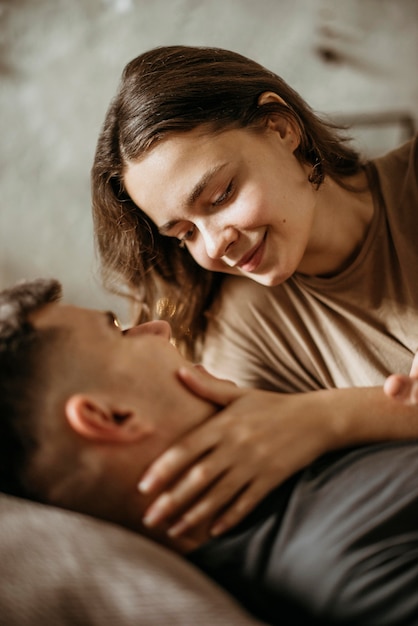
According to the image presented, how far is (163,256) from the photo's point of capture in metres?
1.30

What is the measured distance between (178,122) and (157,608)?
2.44ft

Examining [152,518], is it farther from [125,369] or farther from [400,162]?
[400,162]

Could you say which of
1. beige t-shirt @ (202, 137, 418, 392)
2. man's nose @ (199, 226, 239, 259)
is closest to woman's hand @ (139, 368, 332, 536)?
man's nose @ (199, 226, 239, 259)

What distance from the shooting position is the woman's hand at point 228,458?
0.71 metres

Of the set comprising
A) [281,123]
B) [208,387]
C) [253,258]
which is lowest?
[208,387]

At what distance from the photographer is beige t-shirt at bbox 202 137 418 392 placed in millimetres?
1184

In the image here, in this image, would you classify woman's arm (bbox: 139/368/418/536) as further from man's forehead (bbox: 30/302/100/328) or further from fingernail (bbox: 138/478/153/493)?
man's forehead (bbox: 30/302/100/328)

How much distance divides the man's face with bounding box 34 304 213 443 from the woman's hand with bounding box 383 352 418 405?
250 mm

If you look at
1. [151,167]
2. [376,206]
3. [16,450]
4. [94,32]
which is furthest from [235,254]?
[94,32]

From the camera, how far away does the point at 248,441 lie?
0.77m

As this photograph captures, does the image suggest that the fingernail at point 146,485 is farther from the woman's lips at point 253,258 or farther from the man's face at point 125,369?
the woman's lips at point 253,258

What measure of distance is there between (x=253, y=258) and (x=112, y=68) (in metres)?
1.76

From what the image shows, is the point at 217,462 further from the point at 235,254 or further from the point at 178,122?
the point at 178,122

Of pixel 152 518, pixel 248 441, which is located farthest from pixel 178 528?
pixel 248 441
